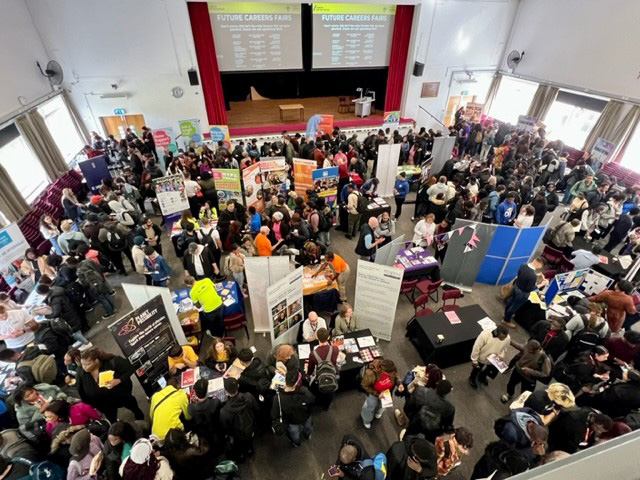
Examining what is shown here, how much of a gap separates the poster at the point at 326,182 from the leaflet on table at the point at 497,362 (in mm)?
5310

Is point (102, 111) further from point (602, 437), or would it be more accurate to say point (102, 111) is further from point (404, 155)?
point (602, 437)

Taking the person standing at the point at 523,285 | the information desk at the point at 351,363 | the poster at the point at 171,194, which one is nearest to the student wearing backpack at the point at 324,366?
the information desk at the point at 351,363

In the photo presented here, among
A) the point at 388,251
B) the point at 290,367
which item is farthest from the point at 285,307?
the point at 388,251

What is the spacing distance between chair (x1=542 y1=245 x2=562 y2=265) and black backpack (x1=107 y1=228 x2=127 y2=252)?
Answer: 912 cm

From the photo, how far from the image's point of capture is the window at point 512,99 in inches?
559

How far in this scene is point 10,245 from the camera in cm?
635

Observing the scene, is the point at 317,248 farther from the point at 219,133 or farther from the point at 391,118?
the point at 391,118

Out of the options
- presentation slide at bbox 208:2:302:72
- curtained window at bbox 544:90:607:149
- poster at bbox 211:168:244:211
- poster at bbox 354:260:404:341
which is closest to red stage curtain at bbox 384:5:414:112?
presentation slide at bbox 208:2:302:72

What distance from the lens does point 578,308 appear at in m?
→ 5.00

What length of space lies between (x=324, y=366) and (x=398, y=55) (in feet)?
44.5

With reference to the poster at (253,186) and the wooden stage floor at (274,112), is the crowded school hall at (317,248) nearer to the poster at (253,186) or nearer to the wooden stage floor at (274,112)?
the poster at (253,186)

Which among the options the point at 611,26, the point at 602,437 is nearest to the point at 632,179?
the point at 611,26

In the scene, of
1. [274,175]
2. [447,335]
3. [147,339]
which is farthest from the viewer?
[274,175]

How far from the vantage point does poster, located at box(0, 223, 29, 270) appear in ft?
20.4
